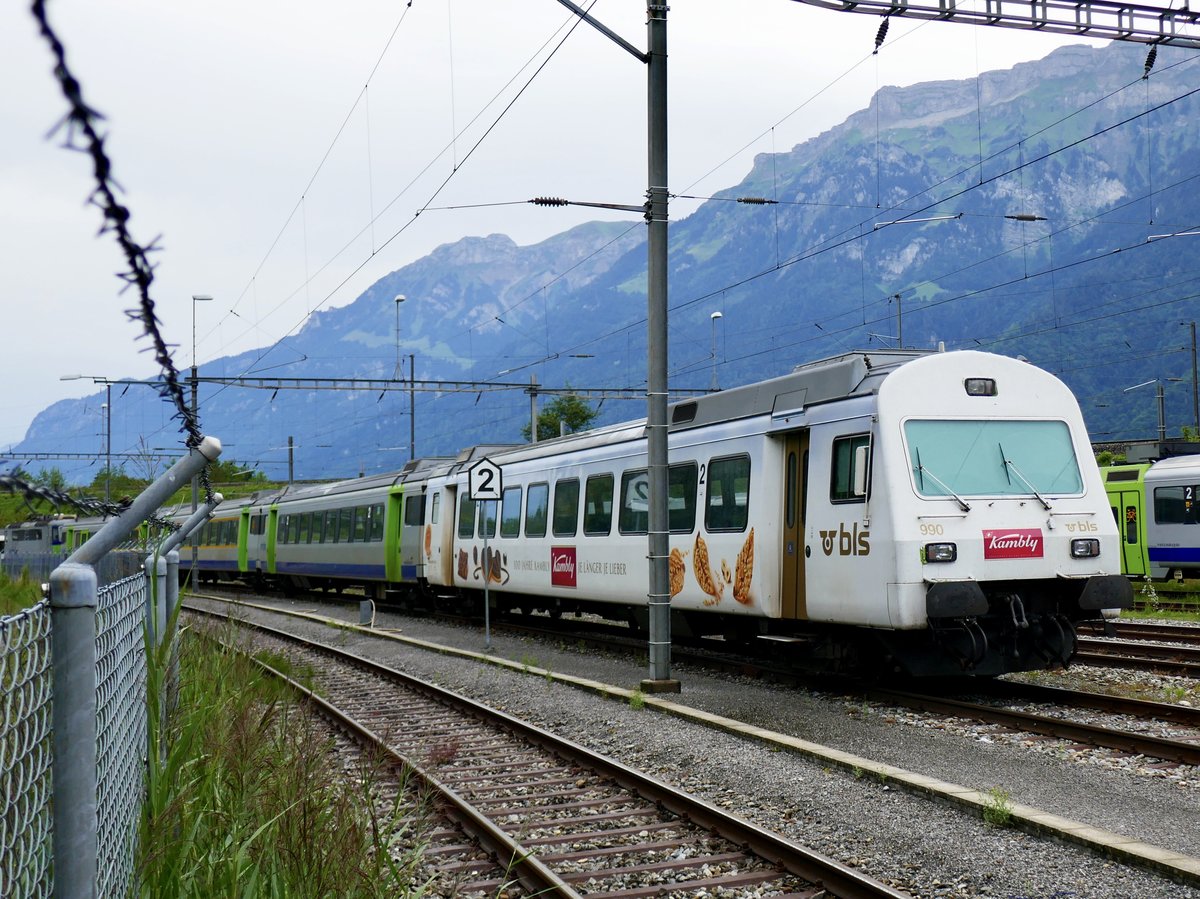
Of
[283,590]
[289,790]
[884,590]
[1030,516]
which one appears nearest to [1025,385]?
[1030,516]

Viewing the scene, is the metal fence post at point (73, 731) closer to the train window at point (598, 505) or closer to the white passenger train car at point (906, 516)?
the white passenger train car at point (906, 516)

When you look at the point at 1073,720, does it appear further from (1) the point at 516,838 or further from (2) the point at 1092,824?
(1) the point at 516,838

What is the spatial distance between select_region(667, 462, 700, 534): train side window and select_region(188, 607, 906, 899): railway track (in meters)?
4.40

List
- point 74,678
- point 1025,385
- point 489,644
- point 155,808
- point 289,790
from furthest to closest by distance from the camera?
point 489,644 < point 1025,385 < point 289,790 < point 155,808 < point 74,678

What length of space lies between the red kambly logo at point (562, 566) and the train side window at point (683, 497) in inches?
133

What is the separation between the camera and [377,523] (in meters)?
29.5

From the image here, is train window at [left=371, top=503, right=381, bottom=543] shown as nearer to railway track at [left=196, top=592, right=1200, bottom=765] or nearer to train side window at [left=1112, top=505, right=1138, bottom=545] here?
railway track at [left=196, top=592, right=1200, bottom=765]

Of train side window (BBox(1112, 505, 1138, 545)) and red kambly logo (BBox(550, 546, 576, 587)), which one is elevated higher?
train side window (BBox(1112, 505, 1138, 545))

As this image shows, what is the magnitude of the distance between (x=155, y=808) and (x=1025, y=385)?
31.9 ft

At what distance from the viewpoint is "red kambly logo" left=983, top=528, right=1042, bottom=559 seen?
37.2 feet

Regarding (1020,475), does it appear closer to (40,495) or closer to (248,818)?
(248,818)

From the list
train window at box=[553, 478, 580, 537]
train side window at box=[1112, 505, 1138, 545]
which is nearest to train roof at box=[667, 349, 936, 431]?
train window at box=[553, 478, 580, 537]

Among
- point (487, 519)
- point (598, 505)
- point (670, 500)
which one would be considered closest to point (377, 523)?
point (487, 519)

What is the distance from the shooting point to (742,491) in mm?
13672
